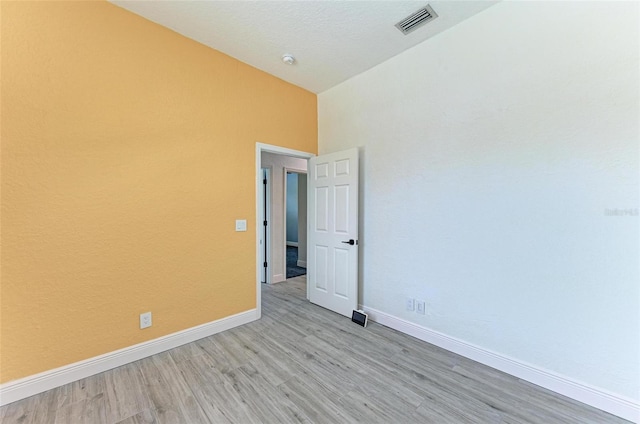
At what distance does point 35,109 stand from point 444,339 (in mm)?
3822

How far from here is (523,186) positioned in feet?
6.39

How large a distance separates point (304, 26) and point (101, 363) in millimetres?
3379

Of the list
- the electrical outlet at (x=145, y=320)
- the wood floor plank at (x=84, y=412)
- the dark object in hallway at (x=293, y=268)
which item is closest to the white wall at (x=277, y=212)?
the dark object in hallway at (x=293, y=268)

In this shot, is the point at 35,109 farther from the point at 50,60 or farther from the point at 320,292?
the point at 320,292

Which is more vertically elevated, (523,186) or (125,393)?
(523,186)

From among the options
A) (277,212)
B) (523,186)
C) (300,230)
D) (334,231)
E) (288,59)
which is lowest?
(300,230)

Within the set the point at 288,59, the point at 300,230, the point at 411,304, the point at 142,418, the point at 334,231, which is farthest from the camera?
the point at 300,230

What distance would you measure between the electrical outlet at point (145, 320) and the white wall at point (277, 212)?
2288 mm

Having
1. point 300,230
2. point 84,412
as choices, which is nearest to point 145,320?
point 84,412

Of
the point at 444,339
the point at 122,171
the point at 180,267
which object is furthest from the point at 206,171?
the point at 444,339

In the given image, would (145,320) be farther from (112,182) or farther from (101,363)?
(112,182)

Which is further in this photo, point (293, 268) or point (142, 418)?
point (293, 268)

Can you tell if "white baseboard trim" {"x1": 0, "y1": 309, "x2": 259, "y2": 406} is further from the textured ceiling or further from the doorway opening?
the textured ceiling

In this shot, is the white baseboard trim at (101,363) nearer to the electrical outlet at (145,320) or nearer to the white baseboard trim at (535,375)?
the electrical outlet at (145,320)
